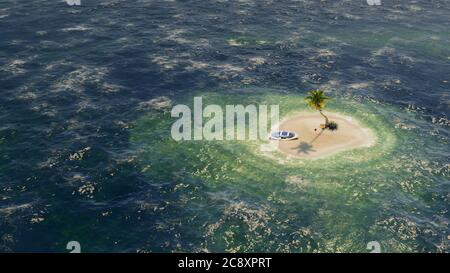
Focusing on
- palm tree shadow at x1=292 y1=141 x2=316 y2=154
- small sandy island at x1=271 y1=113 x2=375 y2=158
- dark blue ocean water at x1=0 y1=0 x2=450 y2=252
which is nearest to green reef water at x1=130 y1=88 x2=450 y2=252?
dark blue ocean water at x1=0 y1=0 x2=450 y2=252

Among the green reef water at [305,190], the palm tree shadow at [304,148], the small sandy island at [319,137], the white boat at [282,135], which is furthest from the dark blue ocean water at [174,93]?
the palm tree shadow at [304,148]

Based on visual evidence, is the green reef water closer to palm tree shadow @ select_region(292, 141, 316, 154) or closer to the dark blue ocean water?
the dark blue ocean water

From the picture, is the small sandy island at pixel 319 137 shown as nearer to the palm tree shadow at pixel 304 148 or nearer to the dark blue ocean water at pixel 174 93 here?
the palm tree shadow at pixel 304 148

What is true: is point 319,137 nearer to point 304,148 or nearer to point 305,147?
point 305,147

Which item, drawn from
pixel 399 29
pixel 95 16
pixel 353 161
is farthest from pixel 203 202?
pixel 399 29
